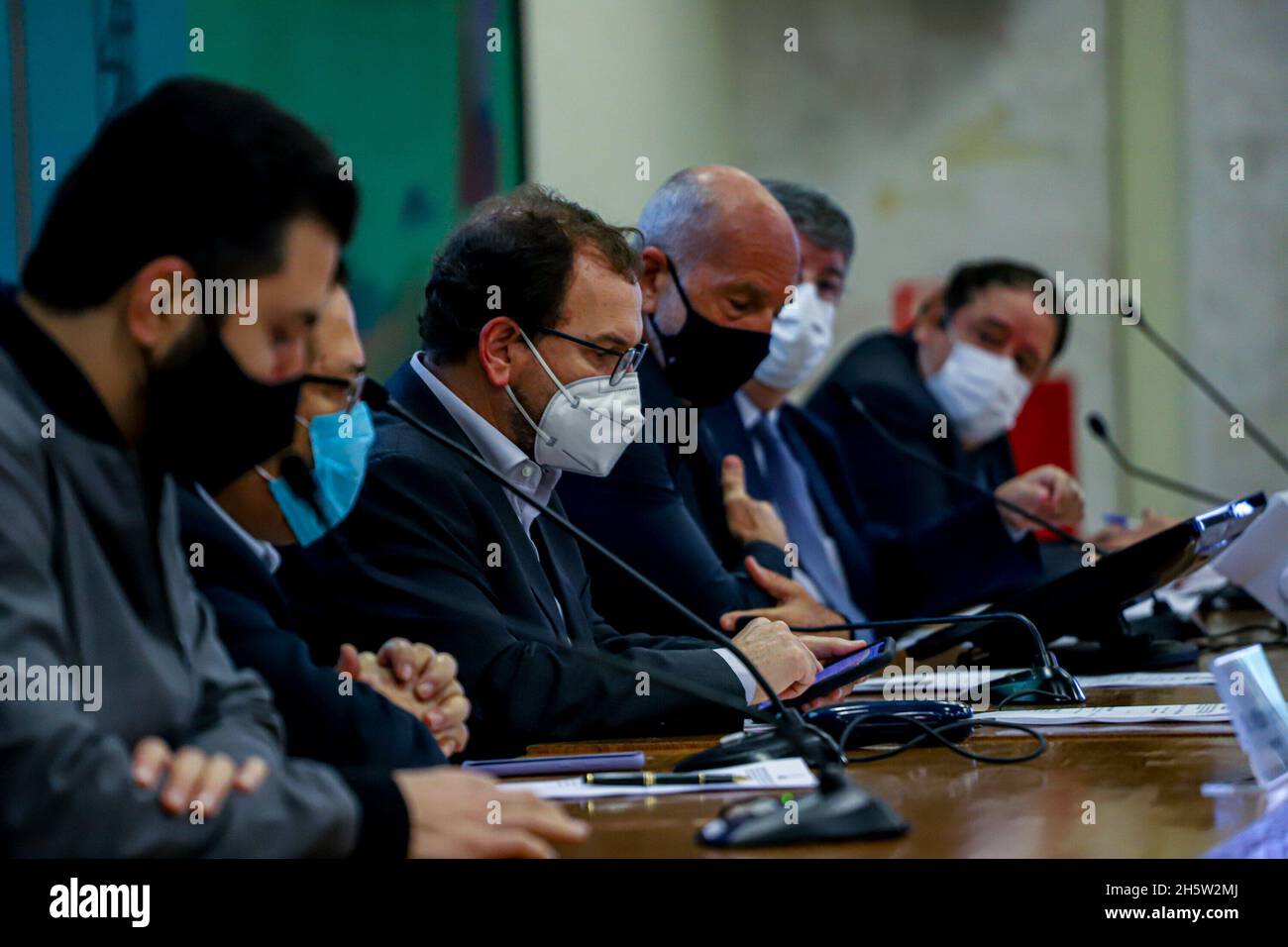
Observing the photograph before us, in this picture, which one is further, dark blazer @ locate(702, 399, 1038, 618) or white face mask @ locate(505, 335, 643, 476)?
dark blazer @ locate(702, 399, 1038, 618)

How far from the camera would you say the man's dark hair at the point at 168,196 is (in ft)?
3.89

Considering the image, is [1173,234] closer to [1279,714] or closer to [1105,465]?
[1105,465]

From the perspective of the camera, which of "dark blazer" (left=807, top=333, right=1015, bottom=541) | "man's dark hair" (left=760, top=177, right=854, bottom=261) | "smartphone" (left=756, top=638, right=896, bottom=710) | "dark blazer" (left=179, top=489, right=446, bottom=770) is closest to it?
"dark blazer" (left=179, top=489, right=446, bottom=770)

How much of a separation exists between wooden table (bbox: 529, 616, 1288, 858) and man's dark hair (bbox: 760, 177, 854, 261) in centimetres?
202

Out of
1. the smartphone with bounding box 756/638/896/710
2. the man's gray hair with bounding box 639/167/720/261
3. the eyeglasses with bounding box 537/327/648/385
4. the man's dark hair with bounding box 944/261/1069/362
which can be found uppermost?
the man's dark hair with bounding box 944/261/1069/362

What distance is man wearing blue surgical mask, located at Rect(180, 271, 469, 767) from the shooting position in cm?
155

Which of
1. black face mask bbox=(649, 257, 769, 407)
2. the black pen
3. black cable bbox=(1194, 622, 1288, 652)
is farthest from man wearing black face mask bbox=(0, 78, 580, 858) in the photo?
black cable bbox=(1194, 622, 1288, 652)

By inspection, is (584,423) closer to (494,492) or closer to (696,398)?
(494,492)

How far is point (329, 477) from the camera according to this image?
1.67m

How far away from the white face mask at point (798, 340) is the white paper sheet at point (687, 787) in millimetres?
1927

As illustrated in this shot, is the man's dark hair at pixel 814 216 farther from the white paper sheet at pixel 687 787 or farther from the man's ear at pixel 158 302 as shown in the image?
the man's ear at pixel 158 302

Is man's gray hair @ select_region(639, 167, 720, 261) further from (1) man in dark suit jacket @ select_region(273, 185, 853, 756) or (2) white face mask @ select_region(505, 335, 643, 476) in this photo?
(2) white face mask @ select_region(505, 335, 643, 476)

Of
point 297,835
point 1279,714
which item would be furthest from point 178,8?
point 1279,714

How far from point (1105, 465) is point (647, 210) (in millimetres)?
3742
